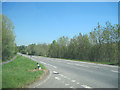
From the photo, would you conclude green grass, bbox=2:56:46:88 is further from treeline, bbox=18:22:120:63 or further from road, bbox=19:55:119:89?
treeline, bbox=18:22:120:63

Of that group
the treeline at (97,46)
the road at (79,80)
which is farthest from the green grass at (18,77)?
the treeline at (97,46)

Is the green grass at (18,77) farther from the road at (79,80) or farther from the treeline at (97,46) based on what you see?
the treeline at (97,46)

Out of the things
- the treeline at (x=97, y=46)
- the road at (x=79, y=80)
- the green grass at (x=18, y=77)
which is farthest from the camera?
the treeline at (x=97, y=46)

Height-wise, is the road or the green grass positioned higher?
the green grass

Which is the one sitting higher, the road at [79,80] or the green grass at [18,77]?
the green grass at [18,77]

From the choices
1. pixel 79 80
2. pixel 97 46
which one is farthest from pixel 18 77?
pixel 97 46

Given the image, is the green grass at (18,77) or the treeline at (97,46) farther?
the treeline at (97,46)

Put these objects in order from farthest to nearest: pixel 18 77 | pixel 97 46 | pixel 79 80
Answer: pixel 97 46 → pixel 79 80 → pixel 18 77

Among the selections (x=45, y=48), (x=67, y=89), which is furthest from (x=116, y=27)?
(x=45, y=48)

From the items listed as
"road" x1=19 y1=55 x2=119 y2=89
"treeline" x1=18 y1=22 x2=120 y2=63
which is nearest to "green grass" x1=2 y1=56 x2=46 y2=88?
"road" x1=19 y1=55 x2=119 y2=89

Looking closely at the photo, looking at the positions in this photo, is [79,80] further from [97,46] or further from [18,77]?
[97,46]

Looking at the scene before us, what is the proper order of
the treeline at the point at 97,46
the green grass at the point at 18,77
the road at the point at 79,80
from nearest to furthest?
1. the green grass at the point at 18,77
2. the road at the point at 79,80
3. the treeline at the point at 97,46

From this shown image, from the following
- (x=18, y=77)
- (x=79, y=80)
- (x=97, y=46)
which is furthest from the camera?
(x=97, y=46)

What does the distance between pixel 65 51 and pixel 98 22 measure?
26695 millimetres
